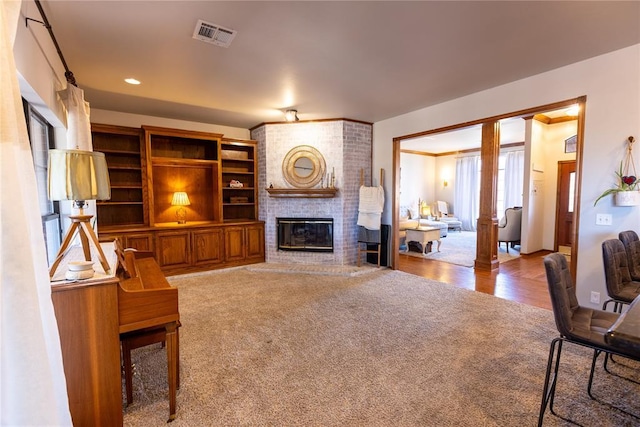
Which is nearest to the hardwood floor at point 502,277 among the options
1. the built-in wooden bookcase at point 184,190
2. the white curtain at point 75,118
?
the built-in wooden bookcase at point 184,190

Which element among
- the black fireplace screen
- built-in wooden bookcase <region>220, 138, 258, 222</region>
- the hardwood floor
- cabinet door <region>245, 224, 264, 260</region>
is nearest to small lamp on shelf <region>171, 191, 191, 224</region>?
built-in wooden bookcase <region>220, 138, 258, 222</region>

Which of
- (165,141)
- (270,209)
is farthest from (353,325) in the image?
(165,141)

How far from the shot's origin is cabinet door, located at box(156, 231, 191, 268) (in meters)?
4.61

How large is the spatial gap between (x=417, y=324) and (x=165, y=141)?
4.80 m

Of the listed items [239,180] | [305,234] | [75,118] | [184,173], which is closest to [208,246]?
[184,173]

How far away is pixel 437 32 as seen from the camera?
2.40 m

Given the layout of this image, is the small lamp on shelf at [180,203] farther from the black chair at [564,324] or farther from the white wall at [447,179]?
the white wall at [447,179]

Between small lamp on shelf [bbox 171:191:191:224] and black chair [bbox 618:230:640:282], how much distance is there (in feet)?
17.7

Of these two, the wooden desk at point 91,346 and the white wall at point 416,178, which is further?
the white wall at point 416,178

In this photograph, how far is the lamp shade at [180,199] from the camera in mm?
4984

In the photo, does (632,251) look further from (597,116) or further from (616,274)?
(597,116)

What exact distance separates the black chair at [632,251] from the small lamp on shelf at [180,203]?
539 centimetres

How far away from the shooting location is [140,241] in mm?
4441

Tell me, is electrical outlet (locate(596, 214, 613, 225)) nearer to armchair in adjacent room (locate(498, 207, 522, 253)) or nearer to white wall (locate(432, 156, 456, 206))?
armchair in adjacent room (locate(498, 207, 522, 253))
